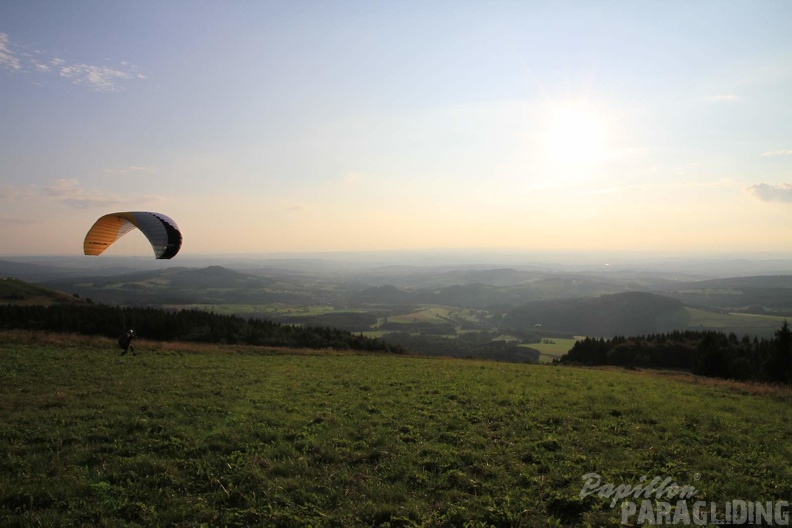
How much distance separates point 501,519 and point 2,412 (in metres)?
16.0

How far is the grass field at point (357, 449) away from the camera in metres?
7.61

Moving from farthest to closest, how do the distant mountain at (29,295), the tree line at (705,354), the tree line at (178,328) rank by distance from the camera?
the distant mountain at (29,295), the tree line at (178,328), the tree line at (705,354)

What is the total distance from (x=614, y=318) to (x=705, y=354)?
161909 mm

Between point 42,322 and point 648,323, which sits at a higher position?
point 42,322

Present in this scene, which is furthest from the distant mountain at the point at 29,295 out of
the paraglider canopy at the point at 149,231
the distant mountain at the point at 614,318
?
the distant mountain at the point at 614,318

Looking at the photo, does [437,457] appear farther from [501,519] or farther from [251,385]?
[251,385]

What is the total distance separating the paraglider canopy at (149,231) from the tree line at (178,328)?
25.7m

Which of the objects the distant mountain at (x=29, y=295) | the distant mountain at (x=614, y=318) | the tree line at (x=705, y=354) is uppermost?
the distant mountain at (x=29, y=295)

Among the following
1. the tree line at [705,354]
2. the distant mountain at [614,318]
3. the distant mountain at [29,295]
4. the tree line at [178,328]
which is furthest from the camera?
the distant mountain at [614,318]

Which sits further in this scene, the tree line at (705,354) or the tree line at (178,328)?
the tree line at (178,328)

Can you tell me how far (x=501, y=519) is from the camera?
7344 mm

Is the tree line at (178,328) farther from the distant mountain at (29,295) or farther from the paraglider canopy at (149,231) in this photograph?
the paraglider canopy at (149,231)

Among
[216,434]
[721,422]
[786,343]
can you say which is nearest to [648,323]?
[786,343]

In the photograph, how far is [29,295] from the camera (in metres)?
85.8
